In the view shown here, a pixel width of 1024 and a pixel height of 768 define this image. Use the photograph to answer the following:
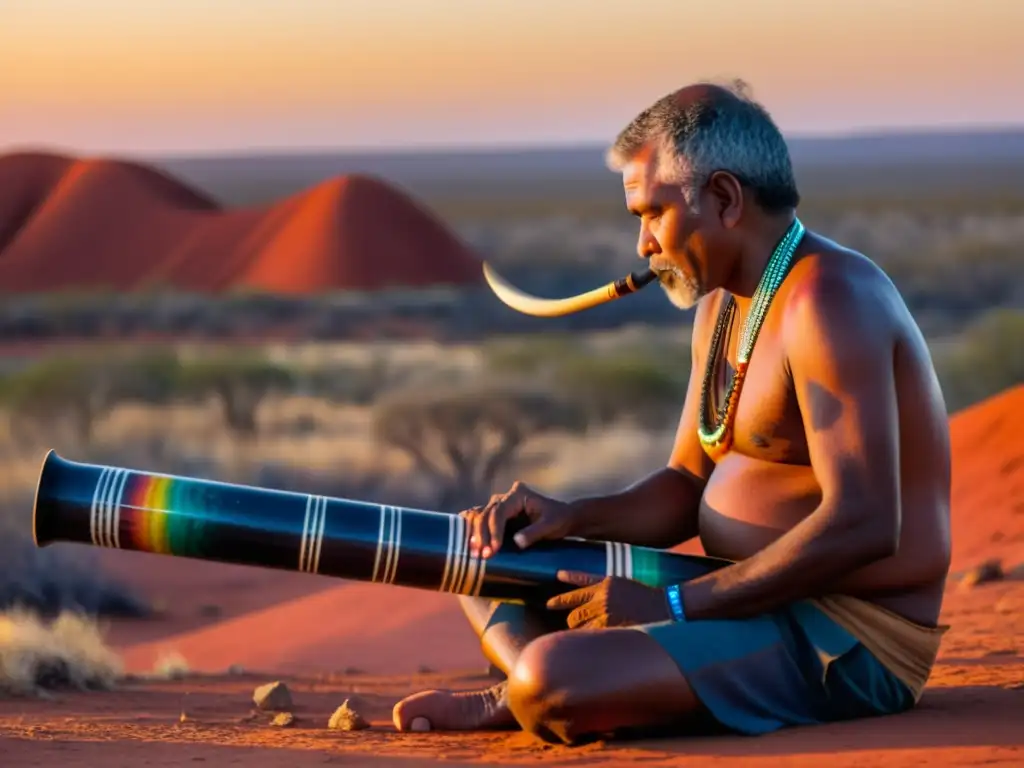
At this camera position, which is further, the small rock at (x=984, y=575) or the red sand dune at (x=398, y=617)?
the red sand dune at (x=398, y=617)

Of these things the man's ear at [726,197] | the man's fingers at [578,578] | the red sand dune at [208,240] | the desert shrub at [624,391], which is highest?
the red sand dune at [208,240]

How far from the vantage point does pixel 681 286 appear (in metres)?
4.43

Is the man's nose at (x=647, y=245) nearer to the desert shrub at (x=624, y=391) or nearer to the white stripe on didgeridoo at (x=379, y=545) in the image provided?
the white stripe on didgeridoo at (x=379, y=545)

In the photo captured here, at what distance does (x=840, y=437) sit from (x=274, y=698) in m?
2.41

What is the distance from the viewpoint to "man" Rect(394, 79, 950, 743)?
13.4 feet

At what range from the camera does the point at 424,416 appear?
17328 mm

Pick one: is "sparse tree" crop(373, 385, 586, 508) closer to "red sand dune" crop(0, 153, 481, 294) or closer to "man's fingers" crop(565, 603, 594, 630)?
"man's fingers" crop(565, 603, 594, 630)

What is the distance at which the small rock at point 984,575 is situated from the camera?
7496 millimetres

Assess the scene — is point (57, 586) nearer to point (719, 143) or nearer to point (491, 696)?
point (491, 696)

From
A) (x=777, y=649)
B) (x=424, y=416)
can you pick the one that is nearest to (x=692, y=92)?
(x=777, y=649)

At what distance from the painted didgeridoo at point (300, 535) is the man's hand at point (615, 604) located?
11cm

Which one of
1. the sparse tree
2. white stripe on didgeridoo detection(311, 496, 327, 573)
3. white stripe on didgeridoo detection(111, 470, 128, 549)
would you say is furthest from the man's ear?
the sparse tree

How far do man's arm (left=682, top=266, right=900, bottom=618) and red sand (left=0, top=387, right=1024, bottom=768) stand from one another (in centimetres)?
39

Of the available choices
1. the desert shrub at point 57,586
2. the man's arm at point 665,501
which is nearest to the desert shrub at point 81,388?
the desert shrub at point 57,586
